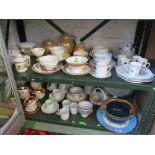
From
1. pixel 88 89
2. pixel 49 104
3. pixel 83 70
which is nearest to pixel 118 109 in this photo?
pixel 88 89

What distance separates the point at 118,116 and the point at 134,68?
36 cm

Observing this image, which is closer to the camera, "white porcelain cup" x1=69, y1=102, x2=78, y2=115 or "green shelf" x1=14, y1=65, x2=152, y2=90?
"green shelf" x1=14, y1=65, x2=152, y2=90

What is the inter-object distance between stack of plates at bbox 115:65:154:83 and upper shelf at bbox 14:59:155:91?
2 cm

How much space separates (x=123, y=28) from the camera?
118 cm

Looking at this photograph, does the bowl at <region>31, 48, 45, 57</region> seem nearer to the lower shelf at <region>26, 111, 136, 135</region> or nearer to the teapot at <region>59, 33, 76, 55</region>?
the teapot at <region>59, 33, 76, 55</region>

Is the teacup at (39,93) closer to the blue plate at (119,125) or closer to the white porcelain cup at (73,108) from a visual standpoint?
the white porcelain cup at (73,108)

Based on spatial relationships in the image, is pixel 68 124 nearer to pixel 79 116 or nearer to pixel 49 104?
pixel 79 116

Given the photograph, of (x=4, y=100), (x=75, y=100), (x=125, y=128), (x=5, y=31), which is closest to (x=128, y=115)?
(x=125, y=128)

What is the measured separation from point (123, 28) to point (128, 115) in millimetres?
616

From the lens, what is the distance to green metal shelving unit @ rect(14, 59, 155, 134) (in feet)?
3.01

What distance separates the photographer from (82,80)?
0.95 metres

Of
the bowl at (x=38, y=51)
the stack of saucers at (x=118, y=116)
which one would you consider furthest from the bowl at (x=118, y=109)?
the bowl at (x=38, y=51)

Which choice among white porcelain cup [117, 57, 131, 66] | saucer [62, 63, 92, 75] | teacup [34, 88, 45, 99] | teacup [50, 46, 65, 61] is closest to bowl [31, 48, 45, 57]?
teacup [50, 46, 65, 61]

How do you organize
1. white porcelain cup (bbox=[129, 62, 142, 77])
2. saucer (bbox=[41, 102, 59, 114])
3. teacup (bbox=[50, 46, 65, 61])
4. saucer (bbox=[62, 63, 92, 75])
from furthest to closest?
saucer (bbox=[41, 102, 59, 114])
teacup (bbox=[50, 46, 65, 61])
saucer (bbox=[62, 63, 92, 75])
white porcelain cup (bbox=[129, 62, 142, 77])
